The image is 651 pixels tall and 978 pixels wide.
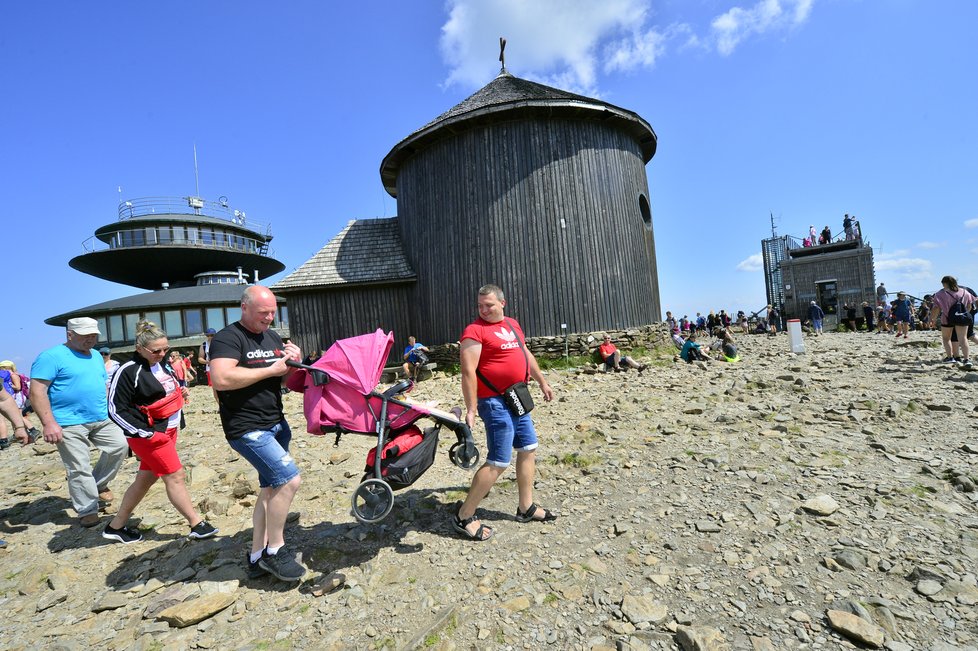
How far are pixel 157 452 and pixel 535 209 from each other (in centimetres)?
1055

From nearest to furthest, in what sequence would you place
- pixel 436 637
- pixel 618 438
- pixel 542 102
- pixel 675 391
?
1. pixel 436 637
2. pixel 618 438
3. pixel 675 391
4. pixel 542 102

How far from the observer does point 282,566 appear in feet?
→ 10.3

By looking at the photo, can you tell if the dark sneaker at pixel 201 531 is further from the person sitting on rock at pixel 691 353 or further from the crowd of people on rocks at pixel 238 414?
the person sitting on rock at pixel 691 353

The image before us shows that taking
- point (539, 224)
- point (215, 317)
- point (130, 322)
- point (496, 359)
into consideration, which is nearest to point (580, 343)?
point (539, 224)

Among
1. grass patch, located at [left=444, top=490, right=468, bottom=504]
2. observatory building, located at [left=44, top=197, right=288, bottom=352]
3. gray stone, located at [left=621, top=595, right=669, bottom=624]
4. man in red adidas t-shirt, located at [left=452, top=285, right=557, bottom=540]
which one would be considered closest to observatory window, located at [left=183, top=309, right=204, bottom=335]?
observatory building, located at [left=44, top=197, right=288, bottom=352]

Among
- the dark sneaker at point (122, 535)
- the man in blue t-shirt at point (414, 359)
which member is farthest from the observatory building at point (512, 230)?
the dark sneaker at point (122, 535)

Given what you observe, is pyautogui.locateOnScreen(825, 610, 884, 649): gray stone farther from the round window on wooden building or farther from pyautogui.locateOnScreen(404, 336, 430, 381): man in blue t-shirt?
the round window on wooden building

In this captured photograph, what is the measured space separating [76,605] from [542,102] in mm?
12663

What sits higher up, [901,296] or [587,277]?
[587,277]

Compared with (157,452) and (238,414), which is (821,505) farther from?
(157,452)

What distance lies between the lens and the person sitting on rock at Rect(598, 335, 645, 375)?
440 inches

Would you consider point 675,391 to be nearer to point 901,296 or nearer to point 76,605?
point 76,605

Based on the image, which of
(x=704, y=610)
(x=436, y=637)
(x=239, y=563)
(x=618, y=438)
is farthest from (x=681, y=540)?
(x=239, y=563)

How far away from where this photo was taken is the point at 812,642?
2328 mm
